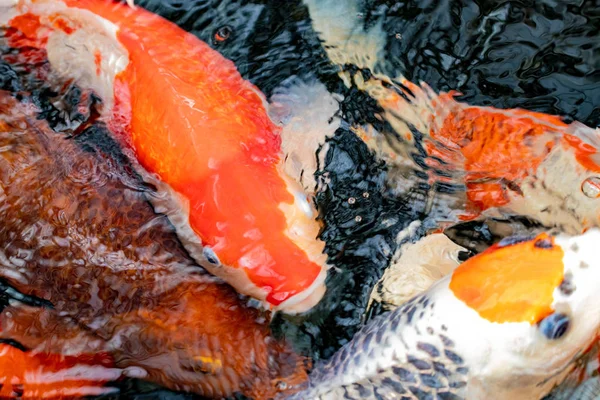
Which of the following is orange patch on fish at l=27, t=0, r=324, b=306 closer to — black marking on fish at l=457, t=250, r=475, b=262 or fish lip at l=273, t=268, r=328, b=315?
fish lip at l=273, t=268, r=328, b=315

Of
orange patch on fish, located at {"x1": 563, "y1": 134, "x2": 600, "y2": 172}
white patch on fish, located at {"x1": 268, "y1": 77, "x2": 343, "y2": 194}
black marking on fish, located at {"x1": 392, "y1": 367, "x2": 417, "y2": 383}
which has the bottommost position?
black marking on fish, located at {"x1": 392, "y1": 367, "x2": 417, "y2": 383}

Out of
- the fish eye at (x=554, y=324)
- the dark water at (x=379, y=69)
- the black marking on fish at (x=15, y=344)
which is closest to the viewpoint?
the fish eye at (x=554, y=324)

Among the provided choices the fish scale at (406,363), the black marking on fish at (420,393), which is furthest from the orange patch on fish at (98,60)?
the black marking on fish at (420,393)

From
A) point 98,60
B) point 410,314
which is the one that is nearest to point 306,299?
point 410,314

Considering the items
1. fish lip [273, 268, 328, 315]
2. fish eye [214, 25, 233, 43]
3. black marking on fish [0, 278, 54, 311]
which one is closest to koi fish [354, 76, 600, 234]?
fish lip [273, 268, 328, 315]

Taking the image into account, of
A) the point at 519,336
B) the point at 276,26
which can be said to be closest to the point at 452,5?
the point at 276,26

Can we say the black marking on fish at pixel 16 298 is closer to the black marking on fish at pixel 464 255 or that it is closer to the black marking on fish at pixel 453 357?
the black marking on fish at pixel 453 357

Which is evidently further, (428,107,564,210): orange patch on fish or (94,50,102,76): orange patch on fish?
(94,50,102,76): orange patch on fish
